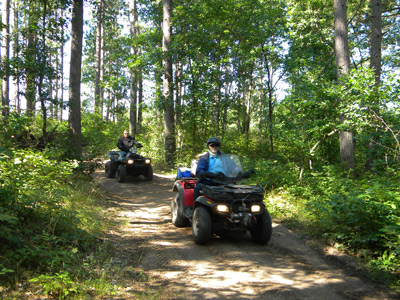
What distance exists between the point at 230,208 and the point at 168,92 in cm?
1158

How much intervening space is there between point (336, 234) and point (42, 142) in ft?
28.8

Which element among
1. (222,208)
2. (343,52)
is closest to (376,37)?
(343,52)

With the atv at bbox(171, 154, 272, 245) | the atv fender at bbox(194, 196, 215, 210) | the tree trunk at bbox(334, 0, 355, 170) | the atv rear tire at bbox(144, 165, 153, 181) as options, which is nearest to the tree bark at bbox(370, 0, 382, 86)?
the tree trunk at bbox(334, 0, 355, 170)

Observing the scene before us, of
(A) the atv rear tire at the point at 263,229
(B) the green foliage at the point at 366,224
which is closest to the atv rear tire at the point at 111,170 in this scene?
(B) the green foliage at the point at 366,224

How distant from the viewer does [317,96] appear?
9.46m

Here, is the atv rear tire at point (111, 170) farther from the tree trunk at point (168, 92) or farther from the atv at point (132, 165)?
the tree trunk at point (168, 92)

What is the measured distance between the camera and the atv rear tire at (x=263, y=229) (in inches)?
218

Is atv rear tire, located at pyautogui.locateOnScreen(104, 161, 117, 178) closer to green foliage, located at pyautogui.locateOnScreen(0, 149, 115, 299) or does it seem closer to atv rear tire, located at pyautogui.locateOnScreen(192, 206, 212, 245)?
green foliage, located at pyautogui.locateOnScreen(0, 149, 115, 299)

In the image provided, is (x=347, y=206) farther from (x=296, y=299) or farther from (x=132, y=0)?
(x=132, y=0)

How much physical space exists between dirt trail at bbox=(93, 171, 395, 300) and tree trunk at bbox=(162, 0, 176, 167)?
9458 millimetres

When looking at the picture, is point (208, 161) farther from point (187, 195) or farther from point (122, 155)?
point (122, 155)

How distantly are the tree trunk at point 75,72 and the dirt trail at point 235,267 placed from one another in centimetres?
525

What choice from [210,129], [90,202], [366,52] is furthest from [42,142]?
[366,52]

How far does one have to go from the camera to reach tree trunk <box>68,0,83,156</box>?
10.7 metres
